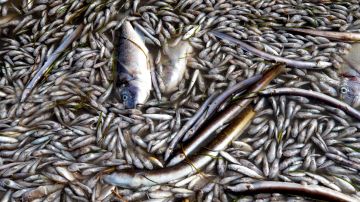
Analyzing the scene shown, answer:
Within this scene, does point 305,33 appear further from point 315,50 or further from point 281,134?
point 281,134

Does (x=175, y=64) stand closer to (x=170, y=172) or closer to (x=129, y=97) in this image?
(x=129, y=97)

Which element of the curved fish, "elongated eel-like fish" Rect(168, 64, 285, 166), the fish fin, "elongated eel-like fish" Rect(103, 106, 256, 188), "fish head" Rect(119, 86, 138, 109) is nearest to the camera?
"elongated eel-like fish" Rect(103, 106, 256, 188)

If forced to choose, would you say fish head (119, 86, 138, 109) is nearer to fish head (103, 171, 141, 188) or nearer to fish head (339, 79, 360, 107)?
fish head (103, 171, 141, 188)

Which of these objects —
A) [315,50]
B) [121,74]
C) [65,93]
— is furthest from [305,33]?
[65,93]

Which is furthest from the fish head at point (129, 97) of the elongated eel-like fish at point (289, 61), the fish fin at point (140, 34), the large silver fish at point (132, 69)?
the elongated eel-like fish at point (289, 61)

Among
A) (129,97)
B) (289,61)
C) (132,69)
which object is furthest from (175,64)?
(289,61)

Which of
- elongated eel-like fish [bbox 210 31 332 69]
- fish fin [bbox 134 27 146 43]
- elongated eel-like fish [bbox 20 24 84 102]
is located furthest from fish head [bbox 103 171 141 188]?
elongated eel-like fish [bbox 210 31 332 69]
